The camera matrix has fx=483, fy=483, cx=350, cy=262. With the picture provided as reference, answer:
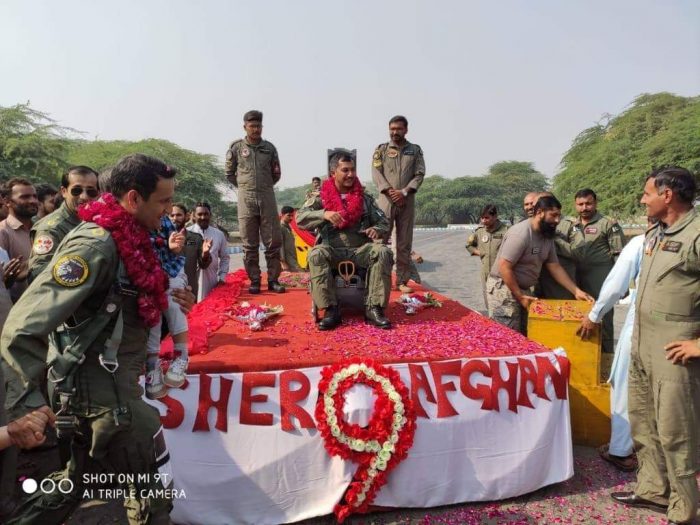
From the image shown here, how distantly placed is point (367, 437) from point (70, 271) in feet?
6.24

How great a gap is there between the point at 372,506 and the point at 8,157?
88.4 feet

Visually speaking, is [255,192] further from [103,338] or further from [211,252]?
[103,338]

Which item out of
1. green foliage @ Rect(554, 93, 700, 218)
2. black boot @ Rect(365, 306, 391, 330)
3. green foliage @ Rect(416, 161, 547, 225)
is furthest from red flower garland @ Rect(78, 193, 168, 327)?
green foliage @ Rect(416, 161, 547, 225)

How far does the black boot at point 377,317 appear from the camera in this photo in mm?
3885

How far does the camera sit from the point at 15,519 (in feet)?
6.10

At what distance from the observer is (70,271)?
66.1 inches

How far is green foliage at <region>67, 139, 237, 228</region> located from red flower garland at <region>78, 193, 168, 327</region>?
34.0m

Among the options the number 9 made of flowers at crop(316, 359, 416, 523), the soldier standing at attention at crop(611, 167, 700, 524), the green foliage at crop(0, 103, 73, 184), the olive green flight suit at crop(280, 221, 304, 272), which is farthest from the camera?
the green foliage at crop(0, 103, 73, 184)

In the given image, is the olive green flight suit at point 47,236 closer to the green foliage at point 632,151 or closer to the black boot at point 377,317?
the black boot at point 377,317

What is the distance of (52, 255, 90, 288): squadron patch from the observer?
1.66m

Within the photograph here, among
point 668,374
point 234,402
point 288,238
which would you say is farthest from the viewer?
point 288,238

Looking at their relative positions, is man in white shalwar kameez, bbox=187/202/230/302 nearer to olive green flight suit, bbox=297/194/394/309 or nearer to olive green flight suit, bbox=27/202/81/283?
olive green flight suit, bbox=297/194/394/309

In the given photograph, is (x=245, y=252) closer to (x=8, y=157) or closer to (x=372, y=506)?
(x=372, y=506)

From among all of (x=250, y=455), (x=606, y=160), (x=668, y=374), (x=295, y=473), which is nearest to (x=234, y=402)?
(x=250, y=455)
